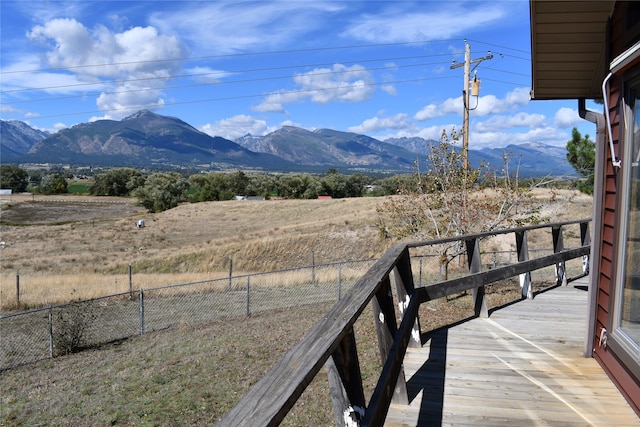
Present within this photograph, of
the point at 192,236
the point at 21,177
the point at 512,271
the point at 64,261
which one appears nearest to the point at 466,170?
the point at 512,271

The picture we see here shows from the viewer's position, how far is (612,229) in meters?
4.43

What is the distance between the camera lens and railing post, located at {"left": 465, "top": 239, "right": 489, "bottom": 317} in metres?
6.49

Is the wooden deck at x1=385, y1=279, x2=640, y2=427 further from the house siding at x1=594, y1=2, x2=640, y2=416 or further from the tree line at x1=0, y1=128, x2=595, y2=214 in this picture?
the tree line at x1=0, y1=128, x2=595, y2=214

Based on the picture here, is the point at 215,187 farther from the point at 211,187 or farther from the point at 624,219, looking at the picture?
the point at 624,219

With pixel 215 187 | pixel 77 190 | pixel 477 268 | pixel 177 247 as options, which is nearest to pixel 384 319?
A: pixel 477 268

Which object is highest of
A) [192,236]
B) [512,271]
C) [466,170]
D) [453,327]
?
[466,170]

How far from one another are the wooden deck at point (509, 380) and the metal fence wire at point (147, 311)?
855 cm

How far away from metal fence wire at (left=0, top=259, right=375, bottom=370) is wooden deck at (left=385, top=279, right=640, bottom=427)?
8.55m

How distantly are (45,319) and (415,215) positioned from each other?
11612 mm

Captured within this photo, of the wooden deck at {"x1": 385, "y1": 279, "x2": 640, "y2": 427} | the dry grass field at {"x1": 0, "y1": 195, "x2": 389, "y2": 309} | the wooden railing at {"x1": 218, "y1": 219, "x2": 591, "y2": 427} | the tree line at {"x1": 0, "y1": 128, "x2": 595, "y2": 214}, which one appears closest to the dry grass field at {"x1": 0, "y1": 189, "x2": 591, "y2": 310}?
the dry grass field at {"x1": 0, "y1": 195, "x2": 389, "y2": 309}

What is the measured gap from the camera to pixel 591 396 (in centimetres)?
416

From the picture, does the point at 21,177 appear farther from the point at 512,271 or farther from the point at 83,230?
the point at 512,271

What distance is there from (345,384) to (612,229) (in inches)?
128

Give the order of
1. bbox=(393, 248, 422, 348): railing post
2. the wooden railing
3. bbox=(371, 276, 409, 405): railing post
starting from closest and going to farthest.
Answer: the wooden railing < bbox=(371, 276, 409, 405): railing post < bbox=(393, 248, 422, 348): railing post
